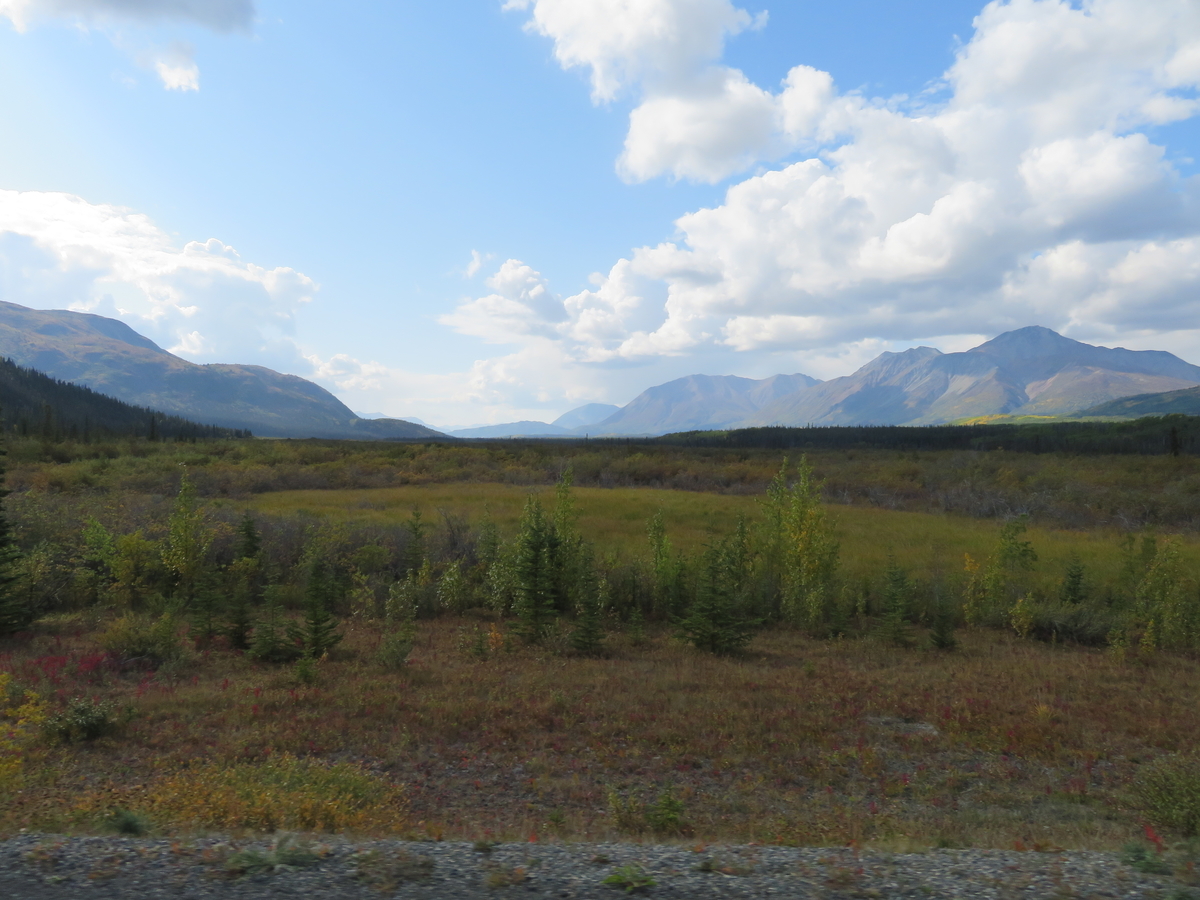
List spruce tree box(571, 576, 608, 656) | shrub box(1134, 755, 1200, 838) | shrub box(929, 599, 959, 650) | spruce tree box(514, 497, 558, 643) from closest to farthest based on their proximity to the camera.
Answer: shrub box(1134, 755, 1200, 838), spruce tree box(571, 576, 608, 656), spruce tree box(514, 497, 558, 643), shrub box(929, 599, 959, 650)

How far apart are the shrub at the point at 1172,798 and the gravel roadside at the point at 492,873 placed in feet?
7.83

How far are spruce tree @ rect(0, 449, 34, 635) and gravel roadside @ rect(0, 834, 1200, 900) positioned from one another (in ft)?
37.7

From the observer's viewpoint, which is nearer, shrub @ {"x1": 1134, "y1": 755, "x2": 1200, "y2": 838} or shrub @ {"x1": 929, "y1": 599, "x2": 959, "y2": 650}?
shrub @ {"x1": 1134, "y1": 755, "x2": 1200, "y2": 838}

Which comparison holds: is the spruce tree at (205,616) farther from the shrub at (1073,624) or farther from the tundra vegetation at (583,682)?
the shrub at (1073,624)

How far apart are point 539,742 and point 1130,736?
31.5ft

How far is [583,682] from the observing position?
40.7 feet

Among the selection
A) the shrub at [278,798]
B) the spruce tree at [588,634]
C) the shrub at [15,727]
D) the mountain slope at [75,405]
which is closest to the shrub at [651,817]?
the shrub at [278,798]

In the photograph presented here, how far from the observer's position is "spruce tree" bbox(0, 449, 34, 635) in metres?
13.1

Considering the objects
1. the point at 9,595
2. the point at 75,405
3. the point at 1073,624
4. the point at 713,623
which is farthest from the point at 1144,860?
the point at 75,405

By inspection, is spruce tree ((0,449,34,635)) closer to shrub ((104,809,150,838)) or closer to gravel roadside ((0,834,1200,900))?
shrub ((104,809,150,838))

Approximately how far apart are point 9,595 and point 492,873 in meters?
15.6

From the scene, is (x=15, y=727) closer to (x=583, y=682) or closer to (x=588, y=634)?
(x=583, y=682)

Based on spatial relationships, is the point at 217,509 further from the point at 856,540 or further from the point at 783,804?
the point at 856,540

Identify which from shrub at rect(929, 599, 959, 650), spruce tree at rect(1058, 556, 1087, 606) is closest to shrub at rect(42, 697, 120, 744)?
shrub at rect(929, 599, 959, 650)
